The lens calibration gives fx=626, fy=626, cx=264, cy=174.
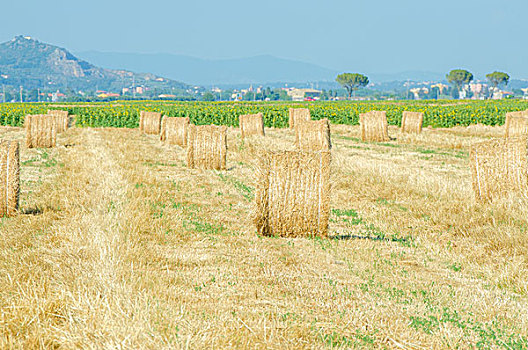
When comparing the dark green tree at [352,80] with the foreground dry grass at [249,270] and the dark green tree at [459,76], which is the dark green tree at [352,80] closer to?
the dark green tree at [459,76]

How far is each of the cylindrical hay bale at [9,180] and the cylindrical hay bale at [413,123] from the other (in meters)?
21.7

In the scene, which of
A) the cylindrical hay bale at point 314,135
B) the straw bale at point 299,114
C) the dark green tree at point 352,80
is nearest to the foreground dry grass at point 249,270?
the cylindrical hay bale at point 314,135

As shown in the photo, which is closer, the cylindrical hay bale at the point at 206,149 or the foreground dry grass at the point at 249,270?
the foreground dry grass at the point at 249,270

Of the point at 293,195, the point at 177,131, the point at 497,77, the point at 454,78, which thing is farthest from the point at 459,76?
the point at 293,195

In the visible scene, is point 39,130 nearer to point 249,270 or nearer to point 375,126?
point 375,126

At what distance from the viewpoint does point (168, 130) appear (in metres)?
22.8

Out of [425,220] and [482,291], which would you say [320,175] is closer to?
[425,220]

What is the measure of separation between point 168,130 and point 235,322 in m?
18.4

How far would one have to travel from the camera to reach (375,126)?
24562 mm

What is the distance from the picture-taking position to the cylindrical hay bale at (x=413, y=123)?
1112 inches

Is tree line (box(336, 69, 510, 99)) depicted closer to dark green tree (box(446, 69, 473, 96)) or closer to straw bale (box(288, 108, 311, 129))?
dark green tree (box(446, 69, 473, 96))

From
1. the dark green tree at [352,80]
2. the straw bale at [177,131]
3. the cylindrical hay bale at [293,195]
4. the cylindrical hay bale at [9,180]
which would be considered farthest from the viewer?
the dark green tree at [352,80]

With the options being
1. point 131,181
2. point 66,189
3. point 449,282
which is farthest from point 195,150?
point 449,282

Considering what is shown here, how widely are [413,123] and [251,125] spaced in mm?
7679
